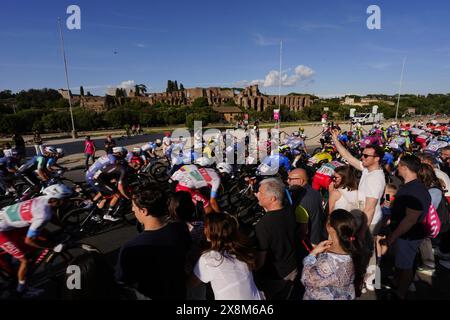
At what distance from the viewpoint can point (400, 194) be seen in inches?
112

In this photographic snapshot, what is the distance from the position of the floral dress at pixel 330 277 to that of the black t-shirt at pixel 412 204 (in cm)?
117

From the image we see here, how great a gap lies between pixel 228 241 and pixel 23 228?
2.89 meters

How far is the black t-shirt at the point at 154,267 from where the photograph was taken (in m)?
1.88

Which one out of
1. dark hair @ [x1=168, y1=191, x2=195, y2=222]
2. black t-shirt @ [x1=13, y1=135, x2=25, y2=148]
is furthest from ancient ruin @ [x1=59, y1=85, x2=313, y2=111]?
dark hair @ [x1=168, y1=191, x2=195, y2=222]

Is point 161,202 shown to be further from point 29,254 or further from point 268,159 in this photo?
point 268,159

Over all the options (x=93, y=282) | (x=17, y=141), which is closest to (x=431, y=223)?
(x=93, y=282)

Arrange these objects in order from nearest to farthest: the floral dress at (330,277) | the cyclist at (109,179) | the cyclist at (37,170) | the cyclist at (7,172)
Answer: the floral dress at (330,277)
the cyclist at (109,179)
the cyclist at (37,170)
the cyclist at (7,172)

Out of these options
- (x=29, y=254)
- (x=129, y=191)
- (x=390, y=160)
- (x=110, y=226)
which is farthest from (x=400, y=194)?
(x=390, y=160)

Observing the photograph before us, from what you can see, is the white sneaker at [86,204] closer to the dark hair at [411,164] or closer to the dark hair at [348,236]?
the dark hair at [348,236]

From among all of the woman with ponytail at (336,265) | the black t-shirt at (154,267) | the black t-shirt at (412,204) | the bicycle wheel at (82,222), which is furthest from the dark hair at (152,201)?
the bicycle wheel at (82,222)

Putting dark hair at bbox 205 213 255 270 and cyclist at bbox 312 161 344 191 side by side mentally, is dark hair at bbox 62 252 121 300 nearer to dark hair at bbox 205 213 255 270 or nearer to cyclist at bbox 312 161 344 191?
dark hair at bbox 205 213 255 270

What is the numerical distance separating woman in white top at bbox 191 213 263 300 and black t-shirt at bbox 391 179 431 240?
1903mm

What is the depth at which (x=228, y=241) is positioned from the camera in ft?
6.10
